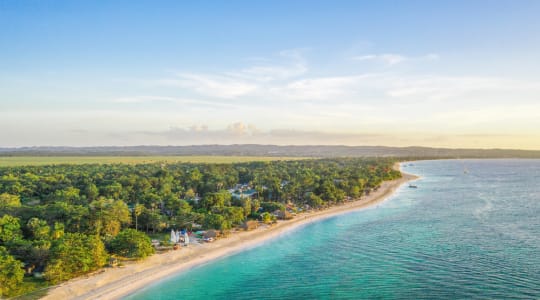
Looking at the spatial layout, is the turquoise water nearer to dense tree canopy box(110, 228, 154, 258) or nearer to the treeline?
dense tree canopy box(110, 228, 154, 258)

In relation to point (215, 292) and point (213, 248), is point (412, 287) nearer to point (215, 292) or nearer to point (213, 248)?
point (215, 292)

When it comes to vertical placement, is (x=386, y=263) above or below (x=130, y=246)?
below

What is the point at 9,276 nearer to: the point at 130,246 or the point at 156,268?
the point at 130,246

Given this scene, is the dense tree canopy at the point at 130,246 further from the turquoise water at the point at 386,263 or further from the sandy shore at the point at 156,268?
the turquoise water at the point at 386,263

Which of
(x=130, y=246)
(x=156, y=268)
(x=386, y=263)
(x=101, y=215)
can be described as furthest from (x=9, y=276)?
(x=386, y=263)

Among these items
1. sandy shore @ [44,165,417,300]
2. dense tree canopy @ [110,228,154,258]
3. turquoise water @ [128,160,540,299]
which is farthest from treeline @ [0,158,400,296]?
turquoise water @ [128,160,540,299]

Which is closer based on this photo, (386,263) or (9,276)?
(9,276)
